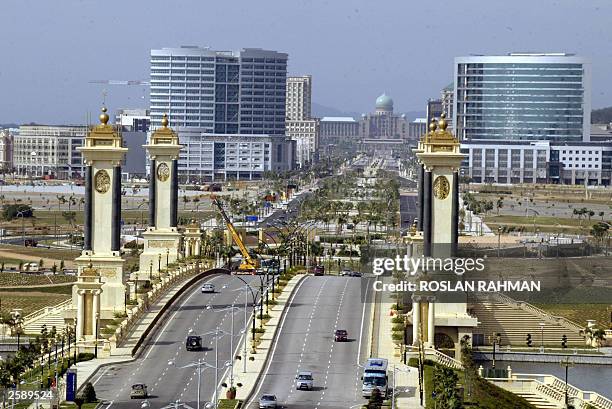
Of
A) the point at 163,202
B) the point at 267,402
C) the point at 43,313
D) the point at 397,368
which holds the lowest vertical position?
the point at 267,402

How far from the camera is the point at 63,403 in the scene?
49.8 meters

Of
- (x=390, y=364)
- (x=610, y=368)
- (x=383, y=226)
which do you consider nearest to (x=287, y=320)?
(x=390, y=364)

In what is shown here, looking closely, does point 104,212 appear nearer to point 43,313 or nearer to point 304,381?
point 43,313

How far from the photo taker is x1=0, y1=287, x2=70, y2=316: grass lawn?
86.9 m

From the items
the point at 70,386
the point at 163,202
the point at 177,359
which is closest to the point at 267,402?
the point at 70,386

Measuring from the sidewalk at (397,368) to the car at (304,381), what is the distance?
276 cm

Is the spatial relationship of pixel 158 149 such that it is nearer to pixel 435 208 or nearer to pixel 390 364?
pixel 435 208

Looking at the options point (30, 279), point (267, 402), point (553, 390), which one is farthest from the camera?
point (30, 279)

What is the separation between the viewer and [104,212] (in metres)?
66.9

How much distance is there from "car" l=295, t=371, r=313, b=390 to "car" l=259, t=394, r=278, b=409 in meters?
3.14

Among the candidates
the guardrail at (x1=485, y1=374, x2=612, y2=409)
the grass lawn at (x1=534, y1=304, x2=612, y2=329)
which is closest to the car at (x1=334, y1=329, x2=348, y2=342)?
the guardrail at (x1=485, y1=374, x2=612, y2=409)

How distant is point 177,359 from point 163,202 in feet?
Answer: 85.0

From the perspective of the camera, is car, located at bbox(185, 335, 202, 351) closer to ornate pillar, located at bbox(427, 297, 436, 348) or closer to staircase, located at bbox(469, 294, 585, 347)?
ornate pillar, located at bbox(427, 297, 436, 348)

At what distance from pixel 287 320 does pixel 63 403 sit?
1796cm
